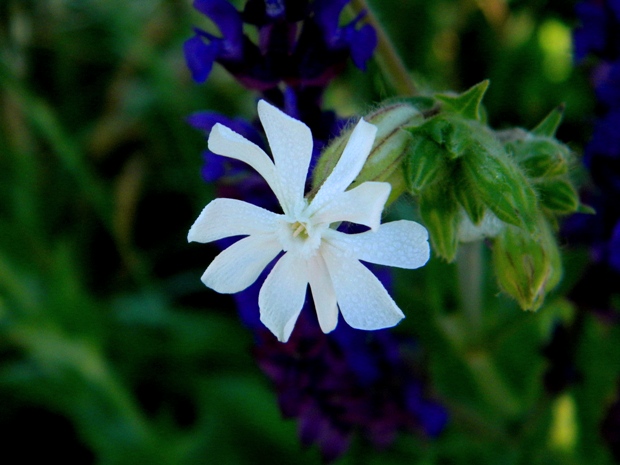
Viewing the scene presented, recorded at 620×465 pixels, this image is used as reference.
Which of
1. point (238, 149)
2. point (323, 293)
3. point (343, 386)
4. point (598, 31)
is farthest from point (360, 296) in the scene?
point (598, 31)

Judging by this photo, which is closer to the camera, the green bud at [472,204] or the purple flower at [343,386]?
the green bud at [472,204]

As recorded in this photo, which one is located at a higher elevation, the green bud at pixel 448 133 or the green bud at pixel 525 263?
the green bud at pixel 448 133

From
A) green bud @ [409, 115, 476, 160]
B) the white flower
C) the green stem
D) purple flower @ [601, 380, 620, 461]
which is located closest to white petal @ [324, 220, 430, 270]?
the white flower

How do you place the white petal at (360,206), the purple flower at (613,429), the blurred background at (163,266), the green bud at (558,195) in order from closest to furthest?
the white petal at (360,206), the green bud at (558,195), the purple flower at (613,429), the blurred background at (163,266)

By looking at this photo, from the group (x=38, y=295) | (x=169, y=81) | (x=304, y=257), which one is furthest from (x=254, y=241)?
(x=169, y=81)

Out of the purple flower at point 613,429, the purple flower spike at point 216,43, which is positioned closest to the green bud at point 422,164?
the purple flower spike at point 216,43

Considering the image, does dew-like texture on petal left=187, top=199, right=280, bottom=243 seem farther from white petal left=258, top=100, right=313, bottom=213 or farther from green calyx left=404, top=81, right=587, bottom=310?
green calyx left=404, top=81, right=587, bottom=310

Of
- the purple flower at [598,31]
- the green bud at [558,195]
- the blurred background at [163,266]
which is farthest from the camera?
the blurred background at [163,266]

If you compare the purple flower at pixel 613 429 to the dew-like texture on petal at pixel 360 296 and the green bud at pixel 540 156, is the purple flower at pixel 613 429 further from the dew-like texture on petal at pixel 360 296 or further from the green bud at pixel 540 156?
the dew-like texture on petal at pixel 360 296
